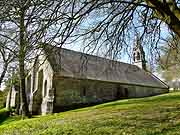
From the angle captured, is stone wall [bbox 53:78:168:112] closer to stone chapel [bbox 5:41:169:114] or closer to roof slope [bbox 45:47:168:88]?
stone chapel [bbox 5:41:169:114]

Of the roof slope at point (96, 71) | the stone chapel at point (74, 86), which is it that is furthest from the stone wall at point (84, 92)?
the roof slope at point (96, 71)

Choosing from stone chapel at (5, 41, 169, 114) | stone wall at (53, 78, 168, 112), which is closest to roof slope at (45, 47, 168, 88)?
stone chapel at (5, 41, 169, 114)

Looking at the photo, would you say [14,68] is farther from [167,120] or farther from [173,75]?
[173,75]

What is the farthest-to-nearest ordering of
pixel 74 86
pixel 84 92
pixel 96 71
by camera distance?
pixel 96 71 → pixel 84 92 → pixel 74 86

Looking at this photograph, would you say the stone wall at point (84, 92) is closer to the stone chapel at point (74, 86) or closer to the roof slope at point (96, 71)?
the stone chapel at point (74, 86)

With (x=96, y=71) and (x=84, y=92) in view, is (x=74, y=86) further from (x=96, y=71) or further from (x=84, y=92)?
(x=96, y=71)

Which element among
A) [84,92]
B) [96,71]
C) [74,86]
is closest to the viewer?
[74,86]

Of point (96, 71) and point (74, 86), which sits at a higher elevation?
point (96, 71)

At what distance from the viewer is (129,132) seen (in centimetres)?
1092

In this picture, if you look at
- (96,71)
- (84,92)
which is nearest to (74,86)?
(84,92)

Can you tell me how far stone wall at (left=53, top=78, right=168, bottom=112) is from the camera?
3238 centimetres

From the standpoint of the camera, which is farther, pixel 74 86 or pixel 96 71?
pixel 96 71

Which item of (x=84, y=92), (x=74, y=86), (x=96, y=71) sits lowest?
(x=84, y=92)

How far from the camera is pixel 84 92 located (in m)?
35.5
